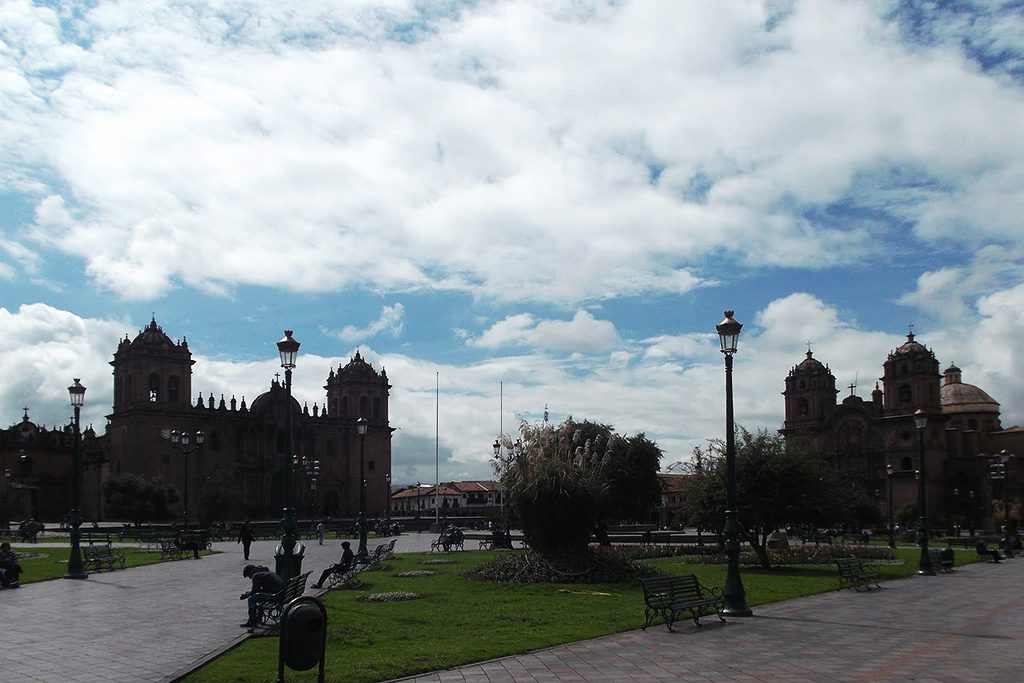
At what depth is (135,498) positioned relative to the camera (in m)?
67.0

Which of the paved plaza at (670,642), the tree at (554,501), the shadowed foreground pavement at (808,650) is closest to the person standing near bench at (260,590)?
the paved plaza at (670,642)

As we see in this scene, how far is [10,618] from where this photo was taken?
1641 centimetres

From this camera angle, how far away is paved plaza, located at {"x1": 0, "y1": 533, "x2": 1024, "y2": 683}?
11070 millimetres

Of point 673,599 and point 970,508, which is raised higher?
point 673,599

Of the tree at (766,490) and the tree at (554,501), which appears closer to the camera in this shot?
the tree at (554,501)

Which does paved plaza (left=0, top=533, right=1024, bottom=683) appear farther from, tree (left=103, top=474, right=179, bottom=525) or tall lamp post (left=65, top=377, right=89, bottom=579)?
tree (left=103, top=474, right=179, bottom=525)

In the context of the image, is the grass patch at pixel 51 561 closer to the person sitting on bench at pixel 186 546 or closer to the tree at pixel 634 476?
the person sitting on bench at pixel 186 546

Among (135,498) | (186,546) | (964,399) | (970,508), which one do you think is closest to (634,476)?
(186,546)

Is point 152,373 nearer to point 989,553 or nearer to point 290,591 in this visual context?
point 989,553

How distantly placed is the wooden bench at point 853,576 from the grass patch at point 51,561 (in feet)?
65.0

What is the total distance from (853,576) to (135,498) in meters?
57.2

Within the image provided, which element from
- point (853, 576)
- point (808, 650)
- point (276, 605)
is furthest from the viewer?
point (853, 576)

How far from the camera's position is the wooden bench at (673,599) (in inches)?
582

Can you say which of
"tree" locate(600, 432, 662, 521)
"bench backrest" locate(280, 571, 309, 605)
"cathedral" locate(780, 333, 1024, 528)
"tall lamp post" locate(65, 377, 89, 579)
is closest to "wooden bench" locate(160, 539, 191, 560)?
"tall lamp post" locate(65, 377, 89, 579)
